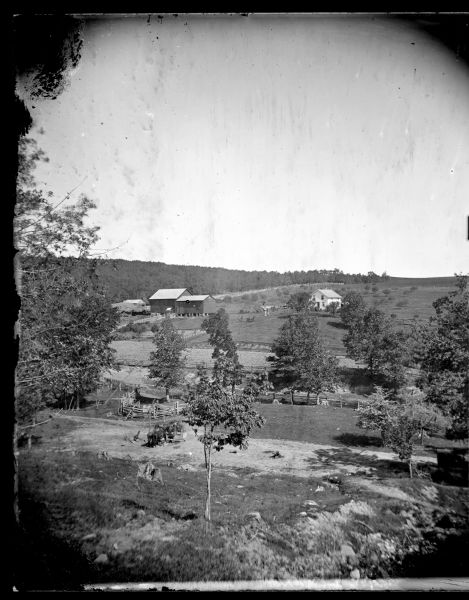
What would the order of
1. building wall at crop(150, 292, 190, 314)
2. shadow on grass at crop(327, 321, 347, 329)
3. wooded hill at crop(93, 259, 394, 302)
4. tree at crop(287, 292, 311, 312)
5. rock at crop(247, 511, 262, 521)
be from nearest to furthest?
rock at crop(247, 511, 262, 521)
wooded hill at crop(93, 259, 394, 302)
building wall at crop(150, 292, 190, 314)
tree at crop(287, 292, 311, 312)
shadow on grass at crop(327, 321, 347, 329)

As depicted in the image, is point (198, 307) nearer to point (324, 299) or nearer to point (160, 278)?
point (160, 278)

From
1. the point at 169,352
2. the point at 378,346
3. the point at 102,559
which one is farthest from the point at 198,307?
the point at 378,346

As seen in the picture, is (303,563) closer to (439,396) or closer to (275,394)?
(439,396)

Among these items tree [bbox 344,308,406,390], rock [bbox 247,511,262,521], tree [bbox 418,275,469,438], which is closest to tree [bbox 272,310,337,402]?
tree [bbox 344,308,406,390]

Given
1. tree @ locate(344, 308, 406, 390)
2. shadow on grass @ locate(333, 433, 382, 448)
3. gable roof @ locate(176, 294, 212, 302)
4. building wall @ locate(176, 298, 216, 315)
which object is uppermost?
gable roof @ locate(176, 294, 212, 302)

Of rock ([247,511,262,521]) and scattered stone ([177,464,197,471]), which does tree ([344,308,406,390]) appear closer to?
scattered stone ([177,464,197,471])
